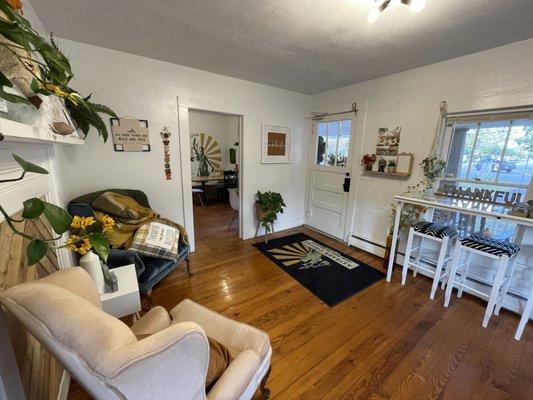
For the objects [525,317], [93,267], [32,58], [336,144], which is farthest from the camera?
[336,144]

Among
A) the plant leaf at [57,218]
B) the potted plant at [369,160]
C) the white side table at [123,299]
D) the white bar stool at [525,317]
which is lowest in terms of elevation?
the white bar stool at [525,317]

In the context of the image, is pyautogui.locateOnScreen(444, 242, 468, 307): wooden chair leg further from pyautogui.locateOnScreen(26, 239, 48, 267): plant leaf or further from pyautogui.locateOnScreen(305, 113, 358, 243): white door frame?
pyautogui.locateOnScreen(26, 239, 48, 267): plant leaf

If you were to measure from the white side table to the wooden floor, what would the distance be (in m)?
0.48

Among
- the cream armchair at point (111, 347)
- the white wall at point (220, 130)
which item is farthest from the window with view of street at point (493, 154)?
the white wall at point (220, 130)

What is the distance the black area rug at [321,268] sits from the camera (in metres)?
2.23

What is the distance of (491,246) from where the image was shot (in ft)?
5.86

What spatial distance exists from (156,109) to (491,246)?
345 cm

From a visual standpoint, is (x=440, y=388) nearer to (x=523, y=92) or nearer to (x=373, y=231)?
(x=373, y=231)

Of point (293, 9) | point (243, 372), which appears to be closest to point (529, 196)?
point (293, 9)

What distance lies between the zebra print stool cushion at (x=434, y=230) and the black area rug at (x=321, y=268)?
69cm

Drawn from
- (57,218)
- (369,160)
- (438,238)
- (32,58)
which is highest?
(32,58)

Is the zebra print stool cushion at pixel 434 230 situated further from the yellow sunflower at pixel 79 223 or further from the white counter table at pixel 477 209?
the yellow sunflower at pixel 79 223

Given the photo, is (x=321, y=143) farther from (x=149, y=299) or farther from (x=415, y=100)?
→ (x=149, y=299)

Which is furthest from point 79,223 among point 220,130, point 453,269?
point 220,130
